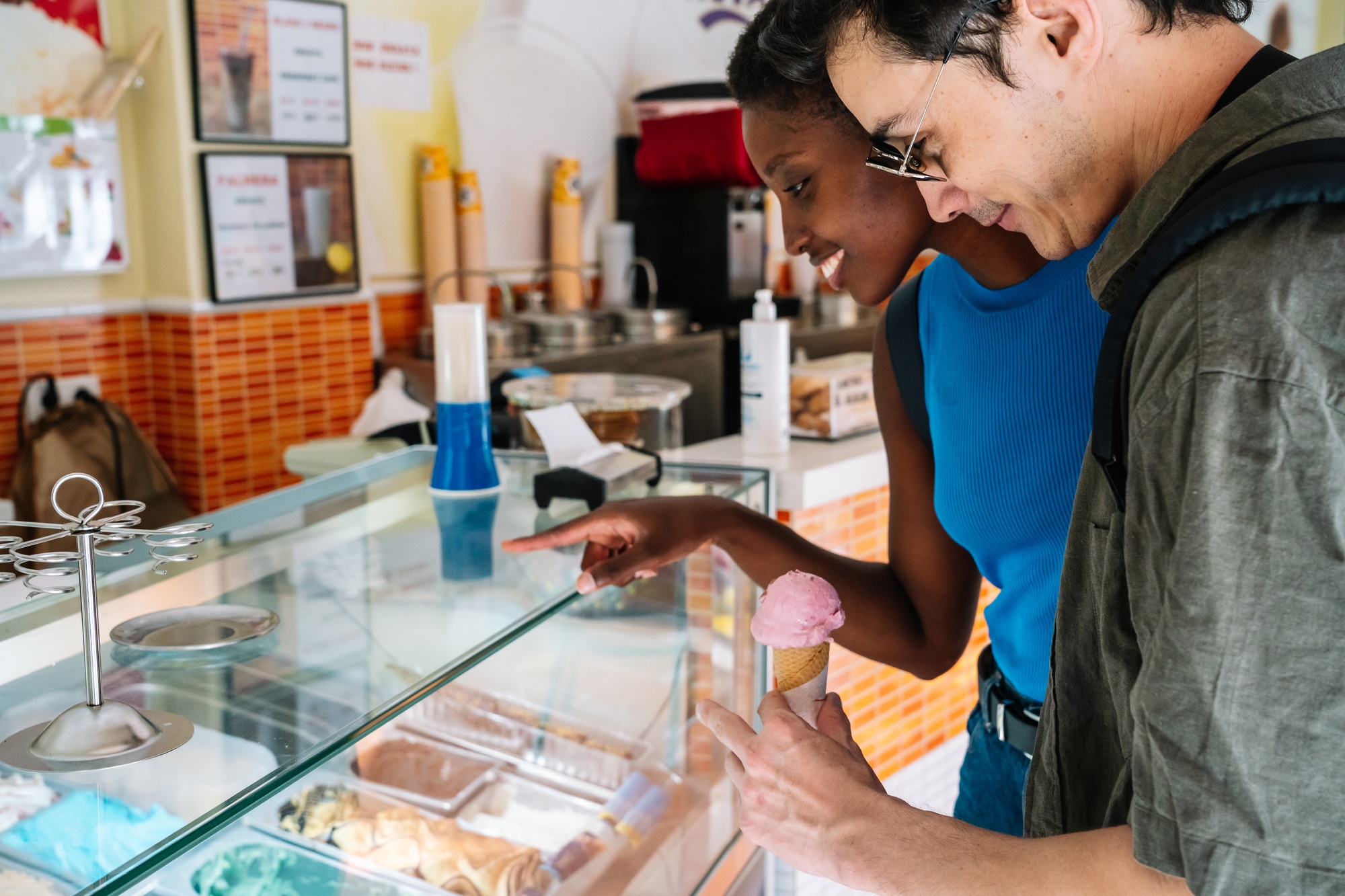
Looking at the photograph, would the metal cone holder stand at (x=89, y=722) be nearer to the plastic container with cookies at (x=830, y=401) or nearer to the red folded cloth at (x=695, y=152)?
the plastic container with cookies at (x=830, y=401)

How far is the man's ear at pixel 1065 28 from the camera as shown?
0.77 meters

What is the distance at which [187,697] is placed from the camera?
42.3 inches

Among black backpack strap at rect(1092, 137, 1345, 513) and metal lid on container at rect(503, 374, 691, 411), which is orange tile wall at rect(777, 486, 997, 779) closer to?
metal lid on container at rect(503, 374, 691, 411)

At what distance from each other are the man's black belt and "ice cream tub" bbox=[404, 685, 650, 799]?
2.22ft

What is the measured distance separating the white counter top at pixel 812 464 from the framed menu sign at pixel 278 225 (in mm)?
2101

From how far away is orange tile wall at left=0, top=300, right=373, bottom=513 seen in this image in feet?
12.3

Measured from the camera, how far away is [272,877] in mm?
1345

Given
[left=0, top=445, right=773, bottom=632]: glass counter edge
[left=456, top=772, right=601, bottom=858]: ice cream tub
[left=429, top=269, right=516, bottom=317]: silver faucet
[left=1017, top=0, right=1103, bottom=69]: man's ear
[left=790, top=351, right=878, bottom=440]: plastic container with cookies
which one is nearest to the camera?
[left=1017, top=0, right=1103, bottom=69]: man's ear

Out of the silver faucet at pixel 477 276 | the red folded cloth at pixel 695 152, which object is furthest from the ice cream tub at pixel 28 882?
the red folded cloth at pixel 695 152

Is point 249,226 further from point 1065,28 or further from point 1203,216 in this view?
point 1203,216

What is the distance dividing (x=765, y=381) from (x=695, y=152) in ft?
9.20

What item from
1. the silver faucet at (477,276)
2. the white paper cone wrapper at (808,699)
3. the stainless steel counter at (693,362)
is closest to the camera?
the white paper cone wrapper at (808,699)

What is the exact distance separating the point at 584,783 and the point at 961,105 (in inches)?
55.7

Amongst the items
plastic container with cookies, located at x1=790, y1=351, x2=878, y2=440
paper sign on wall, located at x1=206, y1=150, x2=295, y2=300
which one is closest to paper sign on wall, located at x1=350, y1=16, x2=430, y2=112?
paper sign on wall, located at x1=206, y1=150, x2=295, y2=300
